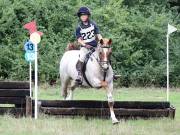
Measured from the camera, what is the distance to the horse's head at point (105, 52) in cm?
1326

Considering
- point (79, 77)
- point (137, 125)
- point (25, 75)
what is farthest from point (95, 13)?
point (137, 125)

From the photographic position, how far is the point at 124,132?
11.3m

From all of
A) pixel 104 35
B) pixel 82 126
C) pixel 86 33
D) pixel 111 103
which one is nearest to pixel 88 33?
pixel 86 33

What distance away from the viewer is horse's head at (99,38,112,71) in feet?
43.5

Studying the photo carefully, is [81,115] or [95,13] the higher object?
[95,13]

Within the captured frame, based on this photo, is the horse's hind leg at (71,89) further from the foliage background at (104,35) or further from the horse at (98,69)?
the foliage background at (104,35)

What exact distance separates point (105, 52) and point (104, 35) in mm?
15205

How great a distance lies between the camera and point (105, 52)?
43.5 feet

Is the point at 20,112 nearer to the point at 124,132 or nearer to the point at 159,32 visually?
the point at 124,132

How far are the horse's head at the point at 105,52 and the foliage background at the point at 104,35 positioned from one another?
13.3m

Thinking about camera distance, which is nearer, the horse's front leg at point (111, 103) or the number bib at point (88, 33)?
the horse's front leg at point (111, 103)

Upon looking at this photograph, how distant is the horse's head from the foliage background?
43.5ft

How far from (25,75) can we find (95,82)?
12856 millimetres

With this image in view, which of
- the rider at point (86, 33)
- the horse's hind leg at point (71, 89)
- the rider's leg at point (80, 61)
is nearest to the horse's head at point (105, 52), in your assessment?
the rider at point (86, 33)
